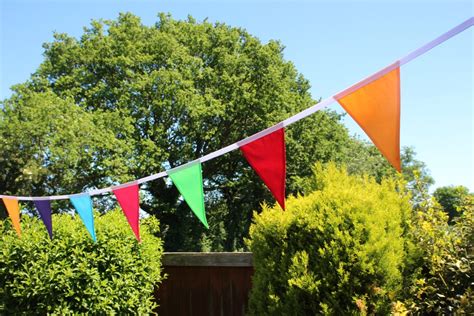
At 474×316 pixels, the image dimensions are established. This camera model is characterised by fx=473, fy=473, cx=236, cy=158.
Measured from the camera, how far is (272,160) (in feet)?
10.2

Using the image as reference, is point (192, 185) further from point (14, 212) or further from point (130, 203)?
point (14, 212)

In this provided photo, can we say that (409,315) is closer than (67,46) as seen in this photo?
Yes

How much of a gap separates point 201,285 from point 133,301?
35.0 inches

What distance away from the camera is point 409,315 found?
358 cm

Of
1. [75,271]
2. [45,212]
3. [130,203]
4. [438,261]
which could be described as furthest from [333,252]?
[45,212]

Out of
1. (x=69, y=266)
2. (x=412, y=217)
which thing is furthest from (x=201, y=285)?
(x=412, y=217)

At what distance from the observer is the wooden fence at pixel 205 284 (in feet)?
18.0

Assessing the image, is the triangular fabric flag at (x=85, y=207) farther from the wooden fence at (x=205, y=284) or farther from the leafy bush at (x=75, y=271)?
the wooden fence at (x=205, y=284)

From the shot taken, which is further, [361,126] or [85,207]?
[85,207]

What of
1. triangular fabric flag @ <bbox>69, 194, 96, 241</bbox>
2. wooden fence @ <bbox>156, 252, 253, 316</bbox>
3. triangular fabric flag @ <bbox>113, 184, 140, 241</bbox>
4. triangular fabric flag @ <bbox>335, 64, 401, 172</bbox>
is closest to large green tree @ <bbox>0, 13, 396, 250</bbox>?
wooden fence @ <bbox>156, 252, 253, 316</bbox>

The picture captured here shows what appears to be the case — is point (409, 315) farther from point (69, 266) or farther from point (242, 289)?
point (69, 266)

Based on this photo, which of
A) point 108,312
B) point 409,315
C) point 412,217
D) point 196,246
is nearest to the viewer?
point 409,315

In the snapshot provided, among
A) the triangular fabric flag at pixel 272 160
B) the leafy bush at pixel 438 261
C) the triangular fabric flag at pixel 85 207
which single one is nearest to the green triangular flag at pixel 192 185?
the triangular fabric flag at pixel 272 160

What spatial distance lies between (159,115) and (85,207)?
46.0 ft
